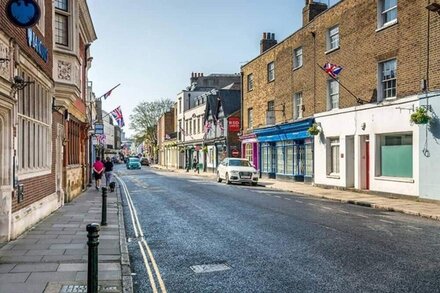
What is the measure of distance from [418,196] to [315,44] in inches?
492

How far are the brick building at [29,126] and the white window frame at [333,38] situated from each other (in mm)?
14423

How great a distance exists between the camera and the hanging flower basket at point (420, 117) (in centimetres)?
1717

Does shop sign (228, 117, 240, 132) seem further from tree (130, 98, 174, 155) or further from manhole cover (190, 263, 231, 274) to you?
tree (130, 98, 174, 155)

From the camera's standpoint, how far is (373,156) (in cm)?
2120

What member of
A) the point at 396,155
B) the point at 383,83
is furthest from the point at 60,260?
the point at 383,83

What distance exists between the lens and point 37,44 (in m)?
12.0

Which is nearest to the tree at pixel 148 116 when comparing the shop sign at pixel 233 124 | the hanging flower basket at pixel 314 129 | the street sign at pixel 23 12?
Result: the shop sign at pixel 233 124

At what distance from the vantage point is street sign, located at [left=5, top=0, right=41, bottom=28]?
8453 millimetres

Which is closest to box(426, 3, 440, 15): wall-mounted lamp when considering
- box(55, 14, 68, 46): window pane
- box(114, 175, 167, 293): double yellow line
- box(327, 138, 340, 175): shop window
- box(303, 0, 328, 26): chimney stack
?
box(327, 138, 340, 175): shop window

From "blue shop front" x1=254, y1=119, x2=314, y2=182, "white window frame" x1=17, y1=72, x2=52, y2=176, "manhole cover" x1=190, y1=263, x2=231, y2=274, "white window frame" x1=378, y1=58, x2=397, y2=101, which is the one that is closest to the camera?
"manhole cover" x1=190, y1=263, x2=231, y2=274

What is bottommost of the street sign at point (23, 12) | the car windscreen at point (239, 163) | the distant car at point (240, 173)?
the distant car at point (240, 173)

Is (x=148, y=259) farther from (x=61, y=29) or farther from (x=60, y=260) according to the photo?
(x=61, y=29)

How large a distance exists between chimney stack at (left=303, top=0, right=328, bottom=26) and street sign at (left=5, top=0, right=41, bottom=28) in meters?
23.1

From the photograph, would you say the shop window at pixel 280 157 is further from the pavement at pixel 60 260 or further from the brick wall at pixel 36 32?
the pavement at pixel 60 260
